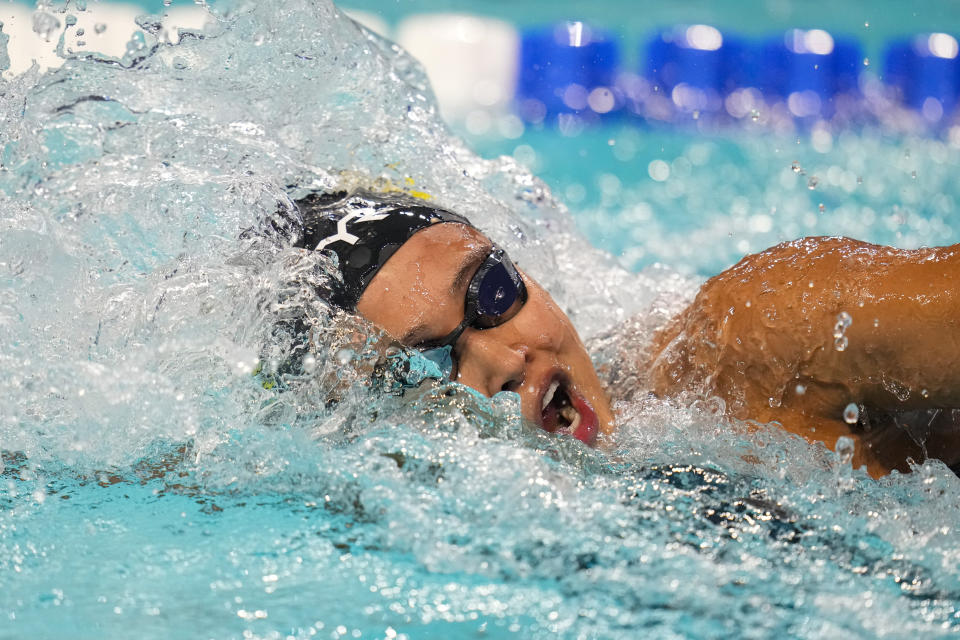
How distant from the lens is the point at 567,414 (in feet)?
4.49

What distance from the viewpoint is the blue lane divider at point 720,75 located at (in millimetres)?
5176

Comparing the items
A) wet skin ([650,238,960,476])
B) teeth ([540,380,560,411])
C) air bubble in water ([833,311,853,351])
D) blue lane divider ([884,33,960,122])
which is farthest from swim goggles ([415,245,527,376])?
blue lane divider ([884,33,960,122])

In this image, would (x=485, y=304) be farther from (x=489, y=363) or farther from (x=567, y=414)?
(x=567, y=414)

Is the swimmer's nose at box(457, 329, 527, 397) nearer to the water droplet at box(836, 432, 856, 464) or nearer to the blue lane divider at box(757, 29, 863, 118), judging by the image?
the water droplet at box(836, 432, 856, 464)

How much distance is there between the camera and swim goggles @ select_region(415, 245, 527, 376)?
1.32m

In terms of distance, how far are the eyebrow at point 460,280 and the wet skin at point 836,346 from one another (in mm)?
335

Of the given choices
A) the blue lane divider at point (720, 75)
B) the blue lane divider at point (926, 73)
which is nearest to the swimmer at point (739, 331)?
the blue lane divider at point (720, 75)

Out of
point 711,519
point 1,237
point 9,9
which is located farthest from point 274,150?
point 9,9

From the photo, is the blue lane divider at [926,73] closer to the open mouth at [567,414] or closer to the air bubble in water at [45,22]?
the open mouth at [567,414]

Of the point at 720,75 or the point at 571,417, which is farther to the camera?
the point at 720,75

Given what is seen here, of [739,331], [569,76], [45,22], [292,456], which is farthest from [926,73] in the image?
[292,456]

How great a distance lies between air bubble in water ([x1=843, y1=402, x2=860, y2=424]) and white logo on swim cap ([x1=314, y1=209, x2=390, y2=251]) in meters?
0.73

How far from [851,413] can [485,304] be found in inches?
20.8

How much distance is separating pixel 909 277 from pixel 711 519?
15.9 inches
